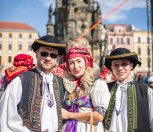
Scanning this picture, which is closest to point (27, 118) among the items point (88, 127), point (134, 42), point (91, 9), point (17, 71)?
point (88, 127)

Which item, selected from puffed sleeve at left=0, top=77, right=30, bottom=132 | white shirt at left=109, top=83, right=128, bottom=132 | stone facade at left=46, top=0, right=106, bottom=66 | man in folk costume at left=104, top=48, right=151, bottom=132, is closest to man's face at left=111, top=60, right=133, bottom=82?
man in folk costume at left=104, top=48, right=151, bottom=132

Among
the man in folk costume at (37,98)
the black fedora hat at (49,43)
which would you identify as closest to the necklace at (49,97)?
the man in folk costume at (37,98)

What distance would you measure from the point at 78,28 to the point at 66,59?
33.0 metres

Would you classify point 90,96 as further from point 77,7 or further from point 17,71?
point 77,7

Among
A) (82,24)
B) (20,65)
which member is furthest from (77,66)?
(82,24)

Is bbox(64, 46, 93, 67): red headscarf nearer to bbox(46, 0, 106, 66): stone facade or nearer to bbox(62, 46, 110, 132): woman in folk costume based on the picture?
bbox(62, 46, 110, 132): woman in folk costume

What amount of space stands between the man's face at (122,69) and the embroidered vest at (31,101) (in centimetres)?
91

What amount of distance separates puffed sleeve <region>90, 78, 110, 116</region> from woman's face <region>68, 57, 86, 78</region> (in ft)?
1.00

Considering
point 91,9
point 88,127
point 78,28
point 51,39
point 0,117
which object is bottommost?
point 88,127

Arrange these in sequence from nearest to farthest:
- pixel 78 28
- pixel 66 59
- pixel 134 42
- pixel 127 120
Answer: pixel 127 120, pixel 66 59, pixel 78 28, pixel 134 42

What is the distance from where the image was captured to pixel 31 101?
305cm

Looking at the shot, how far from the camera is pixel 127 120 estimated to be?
3453 millimetres

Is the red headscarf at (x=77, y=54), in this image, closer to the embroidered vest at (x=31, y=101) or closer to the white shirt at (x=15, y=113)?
the embroidered vest at (x=31, y=101)

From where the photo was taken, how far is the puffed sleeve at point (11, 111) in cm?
288
